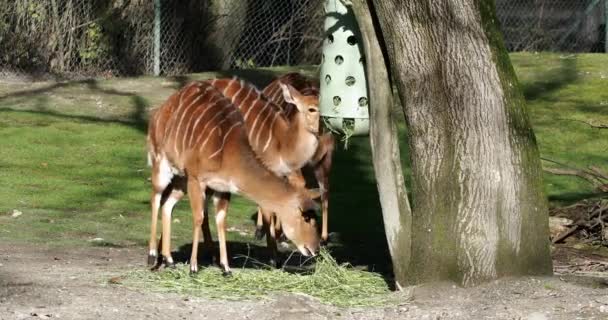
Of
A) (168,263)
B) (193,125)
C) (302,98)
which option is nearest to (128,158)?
(302,98)

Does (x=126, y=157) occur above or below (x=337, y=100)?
below

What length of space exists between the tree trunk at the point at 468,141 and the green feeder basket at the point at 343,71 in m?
0.70

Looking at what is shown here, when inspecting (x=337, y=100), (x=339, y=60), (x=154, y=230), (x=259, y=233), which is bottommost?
(x=259, y=233)

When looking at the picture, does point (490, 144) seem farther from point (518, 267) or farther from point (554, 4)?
point (554, 4)

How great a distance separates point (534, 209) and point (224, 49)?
1089 cm

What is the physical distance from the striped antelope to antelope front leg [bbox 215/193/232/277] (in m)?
0.68

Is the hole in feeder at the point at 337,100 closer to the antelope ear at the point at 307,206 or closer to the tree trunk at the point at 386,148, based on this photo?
the tree trunk at the point at 386,148

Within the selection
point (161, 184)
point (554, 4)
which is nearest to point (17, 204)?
point (161, 184)

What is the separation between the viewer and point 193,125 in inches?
302

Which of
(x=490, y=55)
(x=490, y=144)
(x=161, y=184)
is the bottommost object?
(x=161, y=184)

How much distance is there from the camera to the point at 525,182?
6367mm

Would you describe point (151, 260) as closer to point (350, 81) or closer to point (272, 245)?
point (272, 245)

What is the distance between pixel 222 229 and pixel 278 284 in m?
0.72

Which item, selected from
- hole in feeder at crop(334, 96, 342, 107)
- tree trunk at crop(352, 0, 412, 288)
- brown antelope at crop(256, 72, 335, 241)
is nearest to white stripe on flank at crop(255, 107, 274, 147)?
brown antelope at crop(256, 72, 335, 241)
